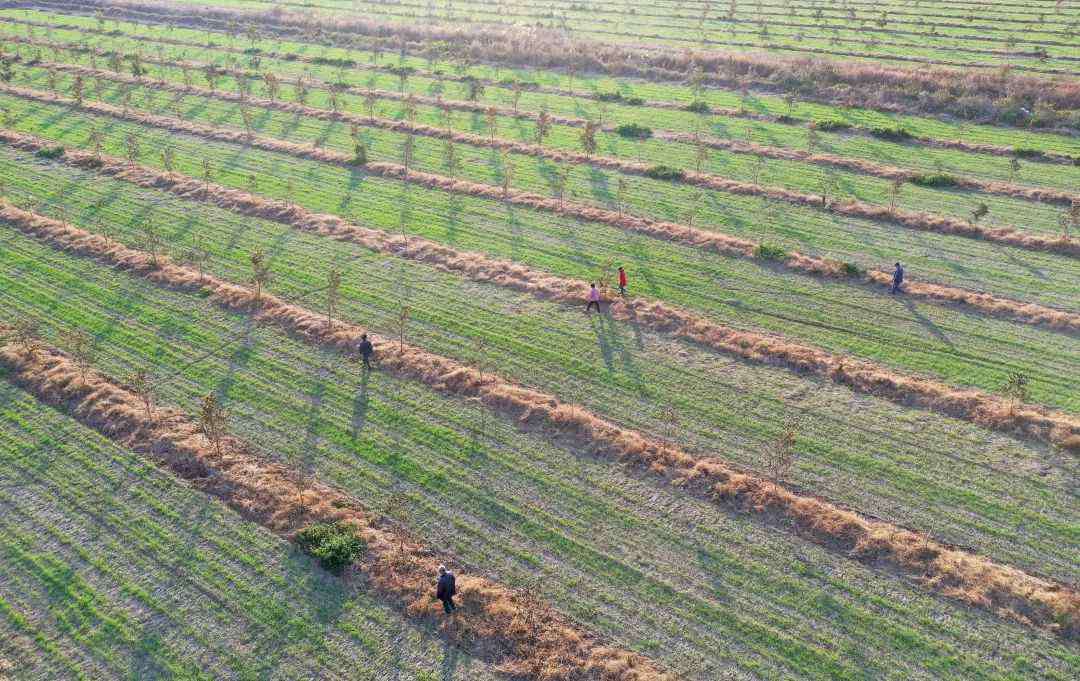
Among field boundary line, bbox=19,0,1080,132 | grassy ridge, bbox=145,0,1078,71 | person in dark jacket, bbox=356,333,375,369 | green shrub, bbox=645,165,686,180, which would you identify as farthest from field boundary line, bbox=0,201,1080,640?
grassy ridge, bbox=145,0,1078,71

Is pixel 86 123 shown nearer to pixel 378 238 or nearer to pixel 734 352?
pixel 378 238

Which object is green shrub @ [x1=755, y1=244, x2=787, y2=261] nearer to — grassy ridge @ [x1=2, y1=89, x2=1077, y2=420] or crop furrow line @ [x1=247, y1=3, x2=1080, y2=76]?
grassy ridge @ [x1=2, y1=89, x2=1077, y2=420]

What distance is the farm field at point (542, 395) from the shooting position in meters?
18.4

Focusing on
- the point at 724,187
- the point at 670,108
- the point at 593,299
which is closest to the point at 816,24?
the point at 670,108

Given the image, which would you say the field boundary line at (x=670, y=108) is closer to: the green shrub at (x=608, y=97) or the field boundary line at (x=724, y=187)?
the green shrub at (x=608, y=97)

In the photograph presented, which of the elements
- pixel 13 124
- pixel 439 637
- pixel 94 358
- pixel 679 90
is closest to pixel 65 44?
pixel 13 124

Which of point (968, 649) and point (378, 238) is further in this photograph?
point (378, 238)

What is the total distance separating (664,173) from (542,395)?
→ 73.1ft

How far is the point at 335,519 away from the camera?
21.1 metres

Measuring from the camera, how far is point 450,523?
69.5ft

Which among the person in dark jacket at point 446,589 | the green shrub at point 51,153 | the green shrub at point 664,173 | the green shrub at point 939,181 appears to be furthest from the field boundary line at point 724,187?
the person in dark jacket at point 446,589

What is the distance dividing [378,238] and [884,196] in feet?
86.0

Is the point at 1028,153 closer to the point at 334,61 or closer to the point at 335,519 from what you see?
the point at 335,519

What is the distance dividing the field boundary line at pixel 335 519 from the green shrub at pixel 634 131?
35196 millimetres
